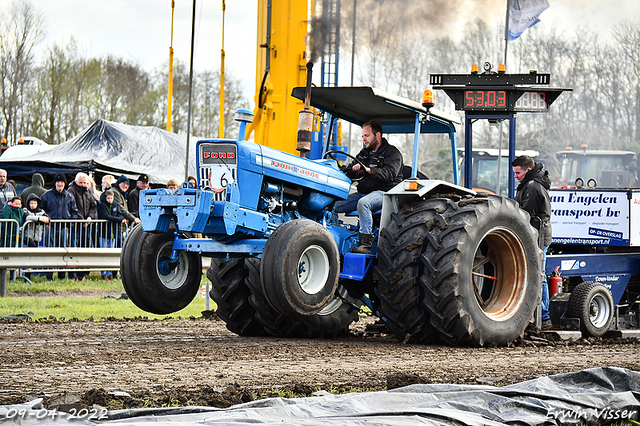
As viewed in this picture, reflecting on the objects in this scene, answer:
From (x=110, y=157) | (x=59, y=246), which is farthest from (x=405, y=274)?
(x=110, y=157)

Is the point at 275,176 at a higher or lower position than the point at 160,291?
higher

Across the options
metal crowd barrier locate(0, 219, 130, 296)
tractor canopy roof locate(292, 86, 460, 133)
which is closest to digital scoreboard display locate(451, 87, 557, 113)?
tractor canopy roof locate(292, 86, 460, 133)

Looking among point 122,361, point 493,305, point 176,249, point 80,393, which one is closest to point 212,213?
point 176,249

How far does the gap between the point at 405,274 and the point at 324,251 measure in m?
0.85

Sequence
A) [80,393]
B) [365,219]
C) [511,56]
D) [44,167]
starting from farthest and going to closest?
[511,56] < [44,167] < [365,219] < [80,393]

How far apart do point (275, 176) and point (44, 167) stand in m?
12.3

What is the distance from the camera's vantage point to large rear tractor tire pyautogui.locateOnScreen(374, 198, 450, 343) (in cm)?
740

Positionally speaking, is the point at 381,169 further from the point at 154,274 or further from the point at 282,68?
the point at 282,68

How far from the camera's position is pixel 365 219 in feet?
26.4

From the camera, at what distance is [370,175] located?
829cm

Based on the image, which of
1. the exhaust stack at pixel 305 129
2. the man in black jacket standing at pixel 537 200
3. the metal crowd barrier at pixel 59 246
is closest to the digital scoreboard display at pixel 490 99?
the man in black jacket standing at pixel 537 200

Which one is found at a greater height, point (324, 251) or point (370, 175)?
point (370, 175)

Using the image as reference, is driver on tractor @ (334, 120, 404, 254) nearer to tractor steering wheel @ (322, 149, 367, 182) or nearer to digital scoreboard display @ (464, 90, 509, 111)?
tractor steering wheel @ (322, 149, 367, 182)

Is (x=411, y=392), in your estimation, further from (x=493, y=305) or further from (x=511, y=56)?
(x=511, y=56)
